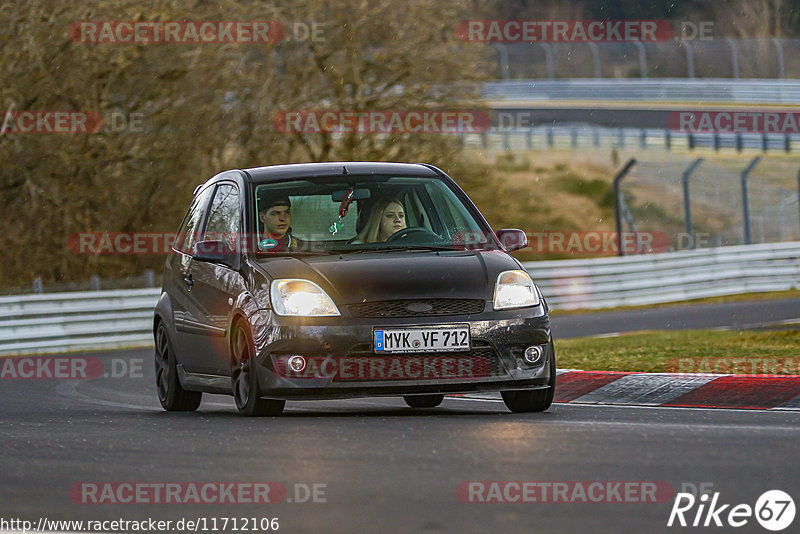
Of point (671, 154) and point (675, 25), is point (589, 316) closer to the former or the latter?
point (671, 154)

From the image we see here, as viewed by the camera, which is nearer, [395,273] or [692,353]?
[395,273]

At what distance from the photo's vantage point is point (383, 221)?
10391mm

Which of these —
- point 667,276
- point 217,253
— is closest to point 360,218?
point 217,253

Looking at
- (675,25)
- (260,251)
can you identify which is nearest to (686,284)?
(260,251)

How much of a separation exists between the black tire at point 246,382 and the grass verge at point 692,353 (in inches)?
150

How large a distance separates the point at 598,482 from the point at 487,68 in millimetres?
27636

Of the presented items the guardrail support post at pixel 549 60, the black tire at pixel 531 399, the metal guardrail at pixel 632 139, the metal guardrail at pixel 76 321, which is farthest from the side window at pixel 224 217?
the guardrail support post at pixel 549 60

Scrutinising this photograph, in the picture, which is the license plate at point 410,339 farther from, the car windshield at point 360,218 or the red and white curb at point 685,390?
the red and white curb at point 685,390

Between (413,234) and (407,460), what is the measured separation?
3111 millimetres

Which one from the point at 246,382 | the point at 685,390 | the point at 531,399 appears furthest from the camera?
the point at 685,390

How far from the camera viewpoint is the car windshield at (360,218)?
10211 mm

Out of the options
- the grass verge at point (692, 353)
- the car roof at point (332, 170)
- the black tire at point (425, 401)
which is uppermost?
the car roof at point (332, 170)

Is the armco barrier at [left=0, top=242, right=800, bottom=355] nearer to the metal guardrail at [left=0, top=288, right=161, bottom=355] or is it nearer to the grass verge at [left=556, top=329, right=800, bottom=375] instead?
the metal guardrail at [left=0, top=288, right=161, bottom=355]

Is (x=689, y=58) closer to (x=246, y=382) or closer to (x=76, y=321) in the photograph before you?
(x=76, y=321)
